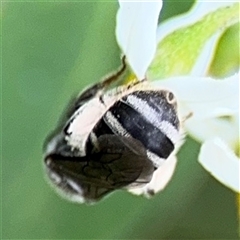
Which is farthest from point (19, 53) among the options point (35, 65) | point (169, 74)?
point (169, 74)

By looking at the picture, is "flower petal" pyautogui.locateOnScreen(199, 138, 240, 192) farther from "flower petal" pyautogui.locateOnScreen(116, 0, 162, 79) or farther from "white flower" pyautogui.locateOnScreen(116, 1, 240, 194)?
"flower petal" pyautogui.locateOnScreen(116, 0, 162, 79)

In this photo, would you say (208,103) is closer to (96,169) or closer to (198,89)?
(198,89)

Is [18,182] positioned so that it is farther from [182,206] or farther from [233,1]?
[233,1]

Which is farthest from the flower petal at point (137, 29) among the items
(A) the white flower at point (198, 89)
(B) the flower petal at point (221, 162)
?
(B) the flower petal at point (221, 162)

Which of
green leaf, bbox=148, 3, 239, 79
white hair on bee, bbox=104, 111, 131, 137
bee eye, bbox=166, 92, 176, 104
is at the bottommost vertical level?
bee eye, bbox=166, 92, 176, 104

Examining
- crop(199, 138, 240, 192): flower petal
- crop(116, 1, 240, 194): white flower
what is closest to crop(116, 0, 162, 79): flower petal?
crop(116, 1, 240, 194): white flower

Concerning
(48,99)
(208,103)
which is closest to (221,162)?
(208,103)
